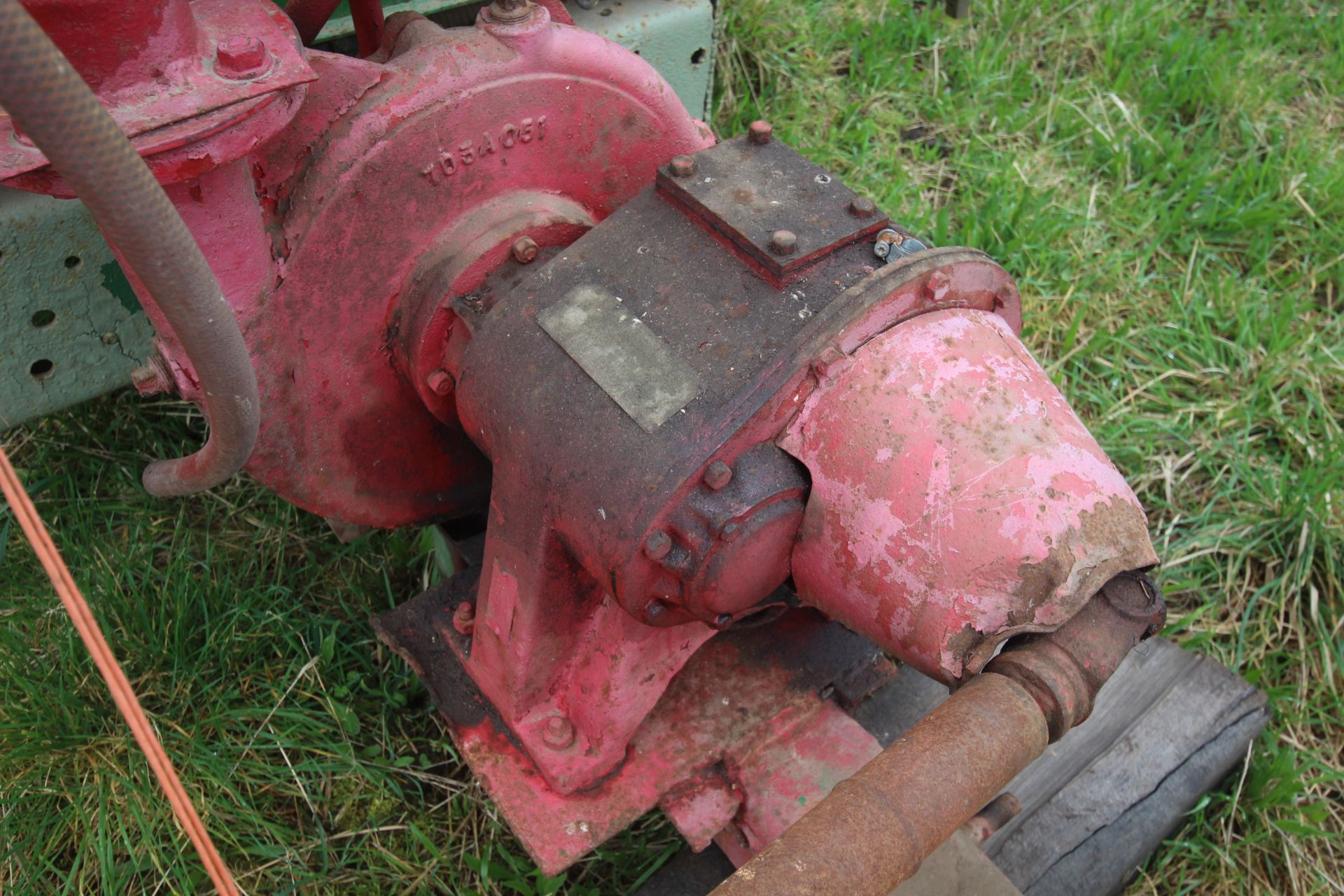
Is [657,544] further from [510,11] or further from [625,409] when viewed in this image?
[510,11]

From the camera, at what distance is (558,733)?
1.43 metres

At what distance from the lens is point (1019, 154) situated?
111 inches

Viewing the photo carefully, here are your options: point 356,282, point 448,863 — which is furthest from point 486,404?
point 448,863

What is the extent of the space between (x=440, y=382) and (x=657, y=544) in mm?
452

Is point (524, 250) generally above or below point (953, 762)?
above

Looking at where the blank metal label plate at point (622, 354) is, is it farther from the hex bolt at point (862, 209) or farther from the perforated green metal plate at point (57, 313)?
the perforated green metal plate at point (57, 313)

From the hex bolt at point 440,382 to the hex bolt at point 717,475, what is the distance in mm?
452

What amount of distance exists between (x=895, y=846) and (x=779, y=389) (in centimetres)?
46

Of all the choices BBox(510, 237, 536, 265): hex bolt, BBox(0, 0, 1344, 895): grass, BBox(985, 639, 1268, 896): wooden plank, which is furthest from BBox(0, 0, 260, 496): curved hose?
BBox(985, 639, 1268, 896): wooden plank

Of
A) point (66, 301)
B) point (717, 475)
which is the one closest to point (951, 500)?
point (717, 475)

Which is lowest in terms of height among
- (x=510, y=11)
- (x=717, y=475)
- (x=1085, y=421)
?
(x=1085, y=421)

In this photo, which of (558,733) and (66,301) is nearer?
(558,733)

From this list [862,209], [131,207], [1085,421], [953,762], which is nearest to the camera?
[131,207]

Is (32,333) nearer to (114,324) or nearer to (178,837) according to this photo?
(114,324)
